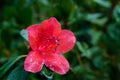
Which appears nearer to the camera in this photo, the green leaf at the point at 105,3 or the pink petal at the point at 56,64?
the pink petal at the point at 56,64

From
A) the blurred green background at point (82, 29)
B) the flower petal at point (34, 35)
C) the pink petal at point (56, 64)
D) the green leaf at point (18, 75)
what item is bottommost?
the blurred green background at point (82, 29)

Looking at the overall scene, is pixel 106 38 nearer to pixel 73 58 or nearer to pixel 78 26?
pixel 78 26

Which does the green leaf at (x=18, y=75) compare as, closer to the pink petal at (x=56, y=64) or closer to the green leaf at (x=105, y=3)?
the pink petal at (x=56, y=64)

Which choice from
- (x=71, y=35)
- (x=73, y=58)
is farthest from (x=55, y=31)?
(x=73, y=58)

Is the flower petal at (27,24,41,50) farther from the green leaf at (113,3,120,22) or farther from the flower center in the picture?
the green leaf at (113,3,120,22)

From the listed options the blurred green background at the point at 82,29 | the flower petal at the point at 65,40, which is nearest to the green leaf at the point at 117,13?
the blurred green background at the point at 82,29

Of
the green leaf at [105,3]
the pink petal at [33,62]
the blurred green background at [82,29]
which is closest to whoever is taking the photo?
the pink petal at [33,62]
